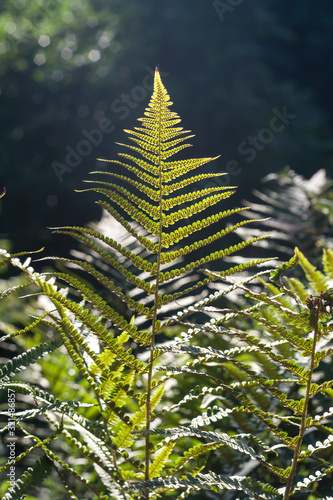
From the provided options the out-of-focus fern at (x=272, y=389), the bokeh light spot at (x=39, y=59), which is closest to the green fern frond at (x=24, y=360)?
the out-of-focus fern at (x=272, y=389)

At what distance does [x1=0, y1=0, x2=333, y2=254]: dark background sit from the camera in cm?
919

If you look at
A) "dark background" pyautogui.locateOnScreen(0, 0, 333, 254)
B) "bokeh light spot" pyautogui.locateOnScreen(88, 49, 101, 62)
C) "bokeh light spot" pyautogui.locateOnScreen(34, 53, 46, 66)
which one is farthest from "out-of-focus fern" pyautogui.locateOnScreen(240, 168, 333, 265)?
"bokeh light spot" pyautogui.locateOnScreen(34, 53, 46, 66)

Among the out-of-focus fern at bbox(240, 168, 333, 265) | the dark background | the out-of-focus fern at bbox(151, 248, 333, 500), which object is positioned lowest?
the out-of-focus fern at bbox(151, 248, 333, 500)

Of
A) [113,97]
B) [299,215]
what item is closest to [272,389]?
→ [299,215]

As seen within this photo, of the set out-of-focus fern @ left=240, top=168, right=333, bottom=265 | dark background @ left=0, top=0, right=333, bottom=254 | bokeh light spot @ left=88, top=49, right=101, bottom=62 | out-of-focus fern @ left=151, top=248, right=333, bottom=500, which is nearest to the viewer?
out-of-focus fern @ left=151, top=248, right=333, bottom=500

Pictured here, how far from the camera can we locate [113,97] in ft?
31.9

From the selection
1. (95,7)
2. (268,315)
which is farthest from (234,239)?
(95,7)

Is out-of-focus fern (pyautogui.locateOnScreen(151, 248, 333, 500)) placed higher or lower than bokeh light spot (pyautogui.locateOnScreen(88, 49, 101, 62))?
lower

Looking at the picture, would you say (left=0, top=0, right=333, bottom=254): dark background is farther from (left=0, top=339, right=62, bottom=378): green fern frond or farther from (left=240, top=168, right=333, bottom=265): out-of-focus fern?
(left=0, top=339, right=62, bottom=378): green fern frond

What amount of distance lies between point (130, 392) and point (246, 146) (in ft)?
32.2

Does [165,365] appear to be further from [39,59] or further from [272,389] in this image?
[39,59]

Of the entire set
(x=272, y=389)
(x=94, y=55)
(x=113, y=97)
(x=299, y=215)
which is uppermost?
(x=94, y=55)

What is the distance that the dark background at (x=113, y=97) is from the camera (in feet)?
30.1

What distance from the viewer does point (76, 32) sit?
9727 millimetres
